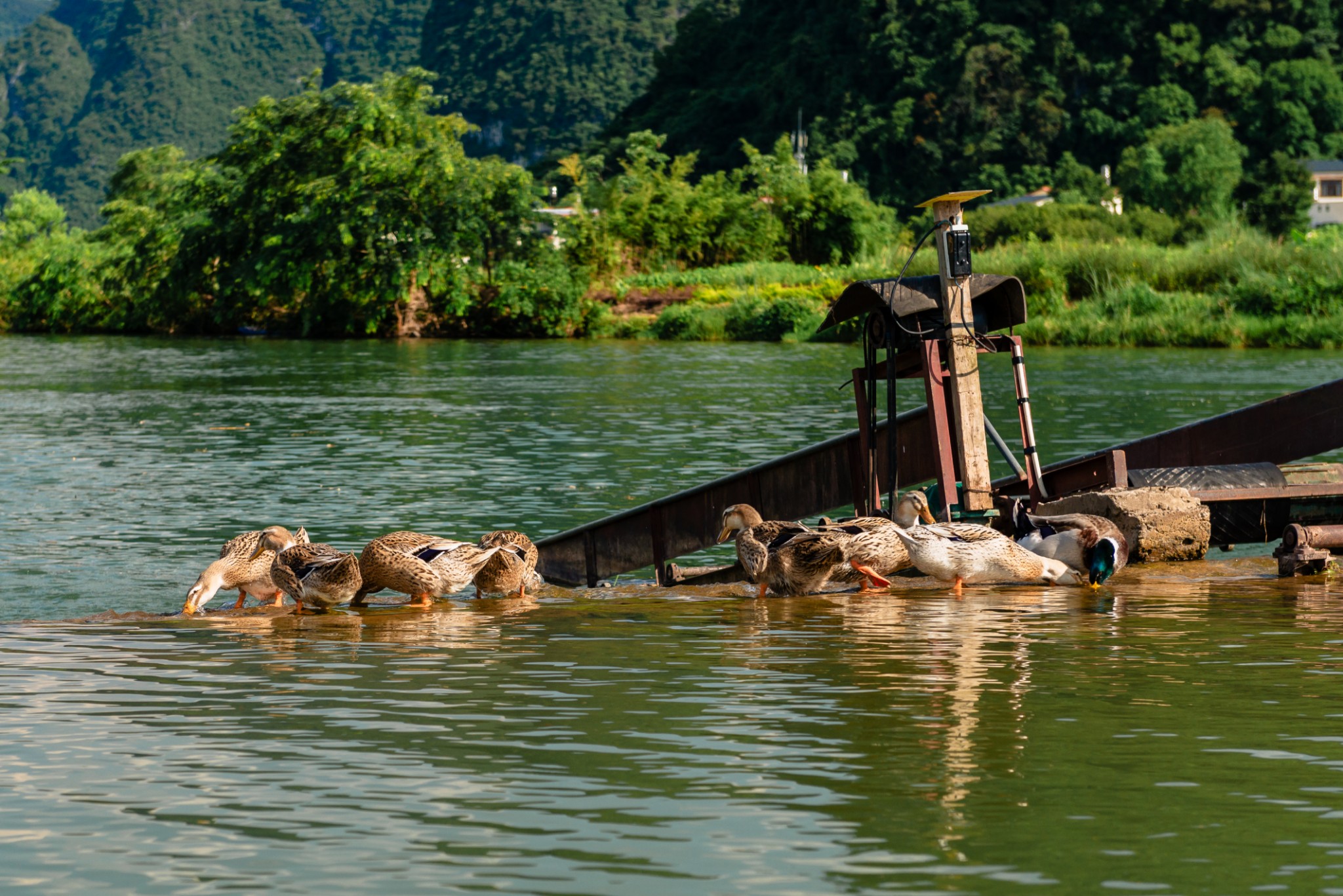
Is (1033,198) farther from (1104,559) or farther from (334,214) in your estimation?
(1104,559)

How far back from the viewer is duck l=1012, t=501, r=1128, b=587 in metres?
12.5

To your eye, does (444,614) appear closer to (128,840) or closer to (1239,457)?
(128,840)

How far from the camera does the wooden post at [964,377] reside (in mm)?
13266

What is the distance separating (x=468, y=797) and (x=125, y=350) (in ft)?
189

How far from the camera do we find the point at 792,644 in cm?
1066

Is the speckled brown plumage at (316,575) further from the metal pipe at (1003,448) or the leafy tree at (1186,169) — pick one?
the leafy tree at (1186,169)

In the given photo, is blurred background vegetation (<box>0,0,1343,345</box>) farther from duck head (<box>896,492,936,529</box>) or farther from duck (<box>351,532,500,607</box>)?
duck (<box>351,532,500,607</box>)

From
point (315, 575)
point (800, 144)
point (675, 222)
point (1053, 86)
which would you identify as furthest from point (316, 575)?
point (1053, 86)

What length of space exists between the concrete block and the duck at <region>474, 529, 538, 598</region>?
404 cm

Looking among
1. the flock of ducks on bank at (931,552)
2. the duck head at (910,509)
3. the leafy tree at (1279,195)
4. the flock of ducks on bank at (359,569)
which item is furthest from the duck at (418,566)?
the leafy tree at (1279,195)

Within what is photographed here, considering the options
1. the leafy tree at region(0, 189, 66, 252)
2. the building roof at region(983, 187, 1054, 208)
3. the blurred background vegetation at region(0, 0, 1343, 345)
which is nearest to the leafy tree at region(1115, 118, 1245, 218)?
the blurred background vegetation at region(0, 0, 1343, 345)

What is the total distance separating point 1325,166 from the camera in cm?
11600

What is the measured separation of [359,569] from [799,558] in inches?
127

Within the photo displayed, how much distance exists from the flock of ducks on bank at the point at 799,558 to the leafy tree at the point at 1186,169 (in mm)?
89401
